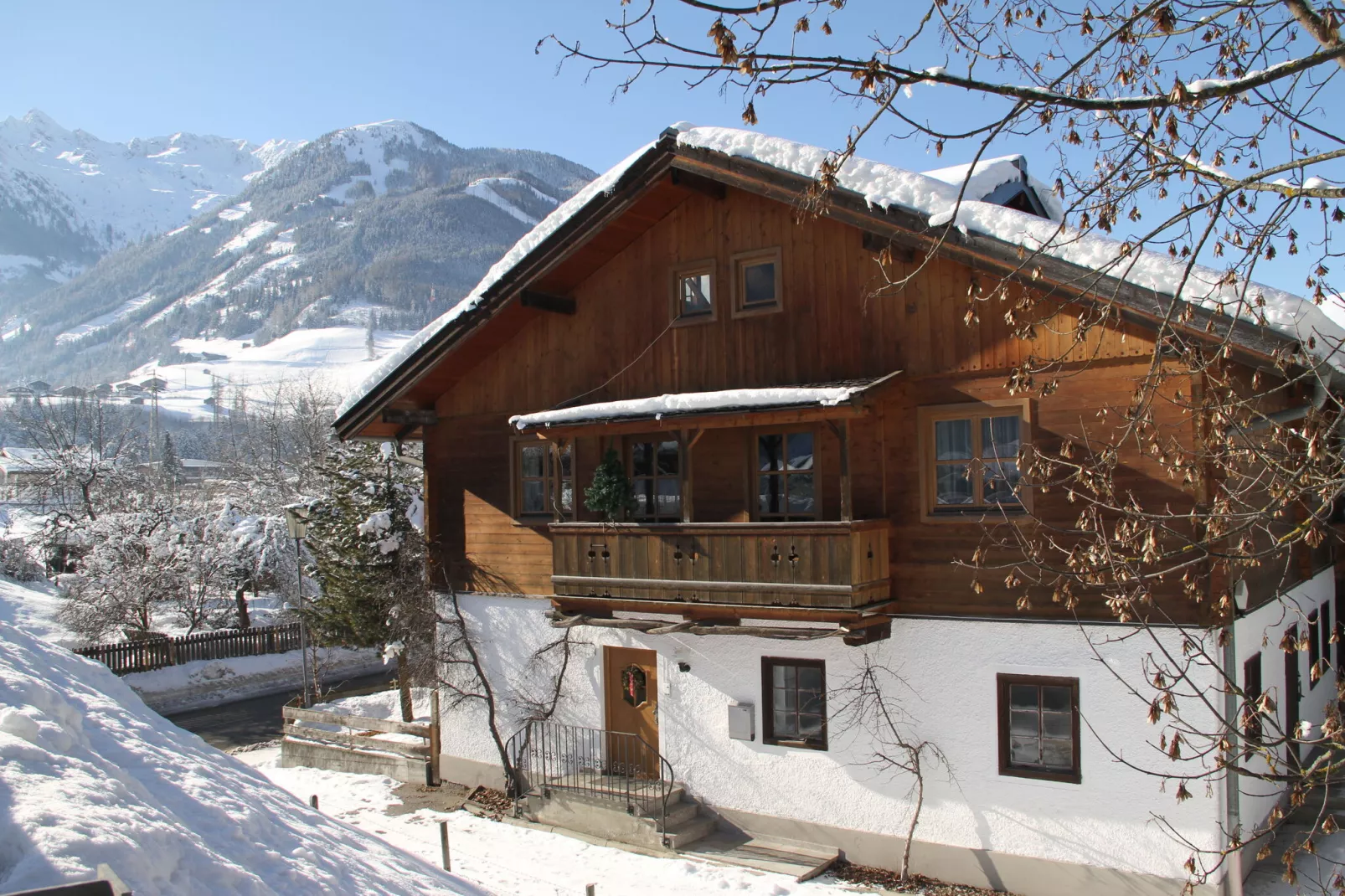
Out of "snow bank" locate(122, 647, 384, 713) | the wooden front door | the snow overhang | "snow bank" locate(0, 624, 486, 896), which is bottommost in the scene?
"snow bank" locate(122, 647, 384, 713)

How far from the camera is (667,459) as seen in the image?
1458 centimetres

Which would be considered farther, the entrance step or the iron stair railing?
the iron stair railing

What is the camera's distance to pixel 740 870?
12.3m

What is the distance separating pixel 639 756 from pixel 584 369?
5902mm

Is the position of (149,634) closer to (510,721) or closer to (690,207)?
(510,721)

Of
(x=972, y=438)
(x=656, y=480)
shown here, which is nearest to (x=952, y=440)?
(x=972, y=438)

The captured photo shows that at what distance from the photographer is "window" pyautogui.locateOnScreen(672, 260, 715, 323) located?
1419 centimetres

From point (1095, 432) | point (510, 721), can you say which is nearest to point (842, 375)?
point (1095, 432)

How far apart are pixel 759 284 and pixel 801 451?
7.98ft

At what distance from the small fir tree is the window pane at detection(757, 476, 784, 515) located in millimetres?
1859

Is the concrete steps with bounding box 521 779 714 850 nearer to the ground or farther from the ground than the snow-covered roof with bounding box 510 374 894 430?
nearer to the ground

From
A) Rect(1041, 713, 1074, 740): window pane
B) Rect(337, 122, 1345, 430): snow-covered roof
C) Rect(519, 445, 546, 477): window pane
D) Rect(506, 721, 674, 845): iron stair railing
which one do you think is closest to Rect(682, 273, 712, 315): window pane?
Rect(337, 122, 1345, 430): snow-covered roof

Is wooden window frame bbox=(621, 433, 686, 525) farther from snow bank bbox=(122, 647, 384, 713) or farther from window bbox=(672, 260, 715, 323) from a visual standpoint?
snow bank bbox=(122, 647, 384, 713)

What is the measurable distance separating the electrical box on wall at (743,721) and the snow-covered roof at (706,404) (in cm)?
401
